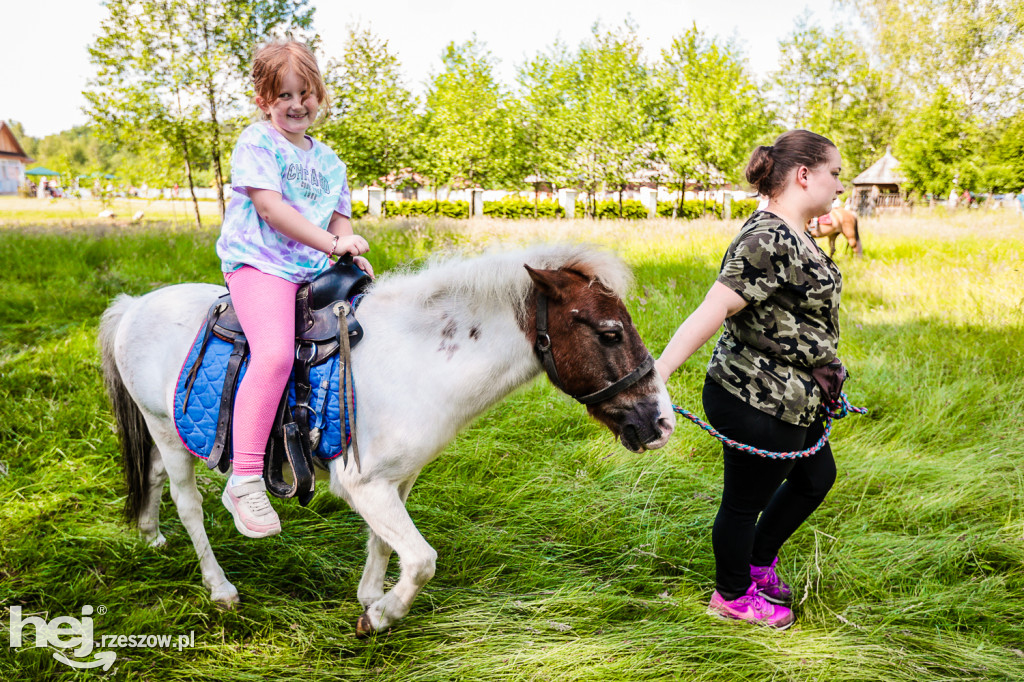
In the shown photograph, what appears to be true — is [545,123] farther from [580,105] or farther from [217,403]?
[217,403]

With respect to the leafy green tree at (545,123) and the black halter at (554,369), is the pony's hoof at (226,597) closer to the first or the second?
the black halter at (554,369)

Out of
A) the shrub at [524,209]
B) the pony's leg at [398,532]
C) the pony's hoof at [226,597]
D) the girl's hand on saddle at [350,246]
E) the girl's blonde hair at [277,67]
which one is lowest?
the pony's hoof at [226,597]

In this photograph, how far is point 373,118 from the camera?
25203 millimetres

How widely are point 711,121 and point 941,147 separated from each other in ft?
38.0

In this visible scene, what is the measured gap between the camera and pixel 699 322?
229 centimetres

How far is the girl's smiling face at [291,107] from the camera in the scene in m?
2.40

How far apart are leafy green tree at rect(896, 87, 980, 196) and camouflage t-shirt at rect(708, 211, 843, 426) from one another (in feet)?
98.6

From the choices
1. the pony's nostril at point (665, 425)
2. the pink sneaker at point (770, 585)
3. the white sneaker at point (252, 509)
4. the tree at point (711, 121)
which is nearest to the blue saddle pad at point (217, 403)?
the white sneaker at point (252, 509)

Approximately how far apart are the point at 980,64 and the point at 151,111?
30.8 meters

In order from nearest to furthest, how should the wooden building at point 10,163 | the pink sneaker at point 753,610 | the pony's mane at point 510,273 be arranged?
1. the pony's mane at point 510,273
2. the pink sneaker at point 753,610
3. the wooden building at point 10,163

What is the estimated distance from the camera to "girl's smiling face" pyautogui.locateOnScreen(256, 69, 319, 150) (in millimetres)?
2402

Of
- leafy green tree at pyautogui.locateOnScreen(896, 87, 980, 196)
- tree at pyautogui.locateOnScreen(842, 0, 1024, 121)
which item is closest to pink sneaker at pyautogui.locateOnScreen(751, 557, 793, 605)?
tree at pyautogui.locateOnScreen(842, 0, 1024, 121)

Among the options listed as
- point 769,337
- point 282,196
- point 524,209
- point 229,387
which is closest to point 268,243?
point 282,196

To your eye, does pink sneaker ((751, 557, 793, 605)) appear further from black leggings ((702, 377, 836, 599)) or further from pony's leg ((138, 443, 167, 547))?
pony's leg ((138, 443, 167, 547))
